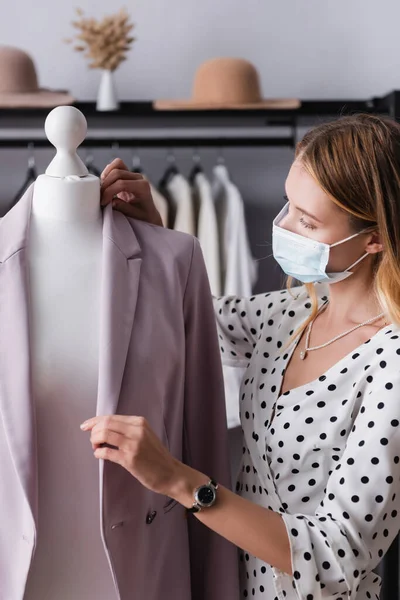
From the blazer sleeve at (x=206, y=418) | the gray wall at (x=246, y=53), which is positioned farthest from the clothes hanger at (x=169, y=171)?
the blazer sleeve at (x=206, y=418)

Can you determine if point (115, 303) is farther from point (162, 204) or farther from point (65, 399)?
point (162, 204)

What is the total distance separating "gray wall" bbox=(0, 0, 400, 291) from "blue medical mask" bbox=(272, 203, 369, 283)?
1573 mm

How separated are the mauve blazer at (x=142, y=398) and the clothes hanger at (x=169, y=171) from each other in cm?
141

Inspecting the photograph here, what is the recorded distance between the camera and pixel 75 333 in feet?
3.81

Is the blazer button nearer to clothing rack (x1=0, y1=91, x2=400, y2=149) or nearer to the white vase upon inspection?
clothing rack (x1=0, y1=91, x2=400, y2=149)

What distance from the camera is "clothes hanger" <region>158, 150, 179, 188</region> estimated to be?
105 inches

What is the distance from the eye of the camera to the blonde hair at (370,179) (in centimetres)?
129

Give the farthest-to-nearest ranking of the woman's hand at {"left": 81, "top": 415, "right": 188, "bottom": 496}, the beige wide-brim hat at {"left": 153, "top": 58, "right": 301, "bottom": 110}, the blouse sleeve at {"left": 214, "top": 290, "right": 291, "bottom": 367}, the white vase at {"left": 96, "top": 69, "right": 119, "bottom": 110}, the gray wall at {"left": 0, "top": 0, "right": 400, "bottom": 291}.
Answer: the gray wall at {"left": 0, "top": 0, "right": 400, "bottom": 291}
the white vase at {"left": 96, "top": 69, "right": 119, "bottom": 110}
the beige wide-brim hat at {"left": 153, "top": 58, "right": 301, "bottom": 110}
the blouse sleeve at {"left": 214, "top": 290, "right": 291, "bottom": 367}
the woman's hand at {"left": 81, "top": 415, "right": 188, "bottom": 496}

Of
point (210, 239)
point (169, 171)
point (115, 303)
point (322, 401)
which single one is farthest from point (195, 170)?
point (115, 303)

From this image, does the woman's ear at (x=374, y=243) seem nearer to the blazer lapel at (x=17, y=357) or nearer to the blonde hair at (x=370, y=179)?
the blonde hair at (x=370, y=179)

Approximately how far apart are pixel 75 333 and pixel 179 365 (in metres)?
0.18

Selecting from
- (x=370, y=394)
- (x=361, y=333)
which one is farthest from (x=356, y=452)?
(x=361, y=333)

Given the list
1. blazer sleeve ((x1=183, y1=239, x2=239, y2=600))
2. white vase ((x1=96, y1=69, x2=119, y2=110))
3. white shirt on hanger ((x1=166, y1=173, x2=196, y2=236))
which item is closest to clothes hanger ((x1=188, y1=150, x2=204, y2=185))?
white shirt on hanger ((x1=166, y1=173, x2=196, y2=236))

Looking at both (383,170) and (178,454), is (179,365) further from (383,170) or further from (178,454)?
(383,170)
